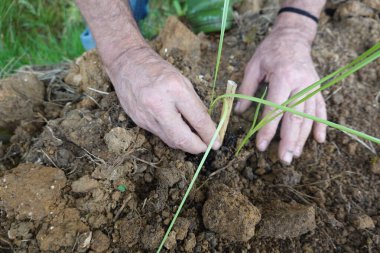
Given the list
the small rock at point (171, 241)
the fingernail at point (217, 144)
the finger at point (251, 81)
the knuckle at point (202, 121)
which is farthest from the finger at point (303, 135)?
the small rock at point (171, 241)

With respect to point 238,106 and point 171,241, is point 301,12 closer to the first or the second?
point 238,106

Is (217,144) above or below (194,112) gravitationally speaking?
below

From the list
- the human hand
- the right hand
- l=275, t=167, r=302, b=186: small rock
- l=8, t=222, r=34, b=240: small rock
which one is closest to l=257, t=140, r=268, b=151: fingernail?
the human hand

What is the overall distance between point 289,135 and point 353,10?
2.68 feet

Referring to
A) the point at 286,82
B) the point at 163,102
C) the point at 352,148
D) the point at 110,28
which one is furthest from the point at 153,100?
the point at 352,148

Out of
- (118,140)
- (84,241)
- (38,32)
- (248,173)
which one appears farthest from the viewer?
(38,32)

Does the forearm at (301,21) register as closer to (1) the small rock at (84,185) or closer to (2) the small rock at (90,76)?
(2) the small rock at (90,76)

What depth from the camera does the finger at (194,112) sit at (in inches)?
36.6

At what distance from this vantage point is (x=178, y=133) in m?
0.94

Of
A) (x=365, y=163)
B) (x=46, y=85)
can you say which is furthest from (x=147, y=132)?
(x=365, y=163)

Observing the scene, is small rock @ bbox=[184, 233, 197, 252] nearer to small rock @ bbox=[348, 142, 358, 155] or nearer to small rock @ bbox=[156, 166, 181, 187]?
small rock @ bbox=[156, 166, 181, 187]

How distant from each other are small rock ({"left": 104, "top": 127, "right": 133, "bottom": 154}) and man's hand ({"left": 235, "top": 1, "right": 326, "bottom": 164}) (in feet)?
1.54

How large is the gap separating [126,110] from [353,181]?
0.86 m

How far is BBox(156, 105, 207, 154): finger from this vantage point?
93 cm
